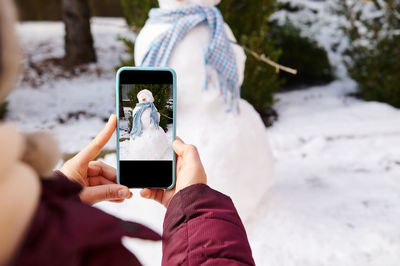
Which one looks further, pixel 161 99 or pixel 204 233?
pixel 161 99

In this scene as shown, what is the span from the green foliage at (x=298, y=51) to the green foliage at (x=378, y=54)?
1.11 feet

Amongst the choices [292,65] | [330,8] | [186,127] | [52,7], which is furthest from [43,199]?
[52,7]

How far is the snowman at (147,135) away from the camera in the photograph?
110 centimetres

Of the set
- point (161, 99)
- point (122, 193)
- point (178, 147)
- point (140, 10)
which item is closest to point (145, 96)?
point (161, 99)

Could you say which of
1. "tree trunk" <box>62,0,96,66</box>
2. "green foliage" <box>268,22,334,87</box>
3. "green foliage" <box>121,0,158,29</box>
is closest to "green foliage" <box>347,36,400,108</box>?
"green foliage" <box>268,22,334,87</box>

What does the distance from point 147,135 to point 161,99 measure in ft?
0.37

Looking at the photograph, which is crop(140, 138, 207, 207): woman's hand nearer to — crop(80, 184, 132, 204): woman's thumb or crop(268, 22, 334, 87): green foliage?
crop(80, 184, 132, 204): woman's thumb

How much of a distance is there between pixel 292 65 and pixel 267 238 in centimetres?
326

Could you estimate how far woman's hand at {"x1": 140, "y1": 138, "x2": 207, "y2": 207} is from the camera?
949 mm

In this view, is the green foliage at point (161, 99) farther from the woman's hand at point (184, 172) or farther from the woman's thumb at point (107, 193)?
the woman's thumb at point (107, 193)

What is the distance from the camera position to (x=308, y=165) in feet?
9.40

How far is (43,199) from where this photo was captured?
0.46 meters

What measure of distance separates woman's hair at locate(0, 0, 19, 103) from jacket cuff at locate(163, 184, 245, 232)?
459mm

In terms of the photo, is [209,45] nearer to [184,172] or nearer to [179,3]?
[179,3]
